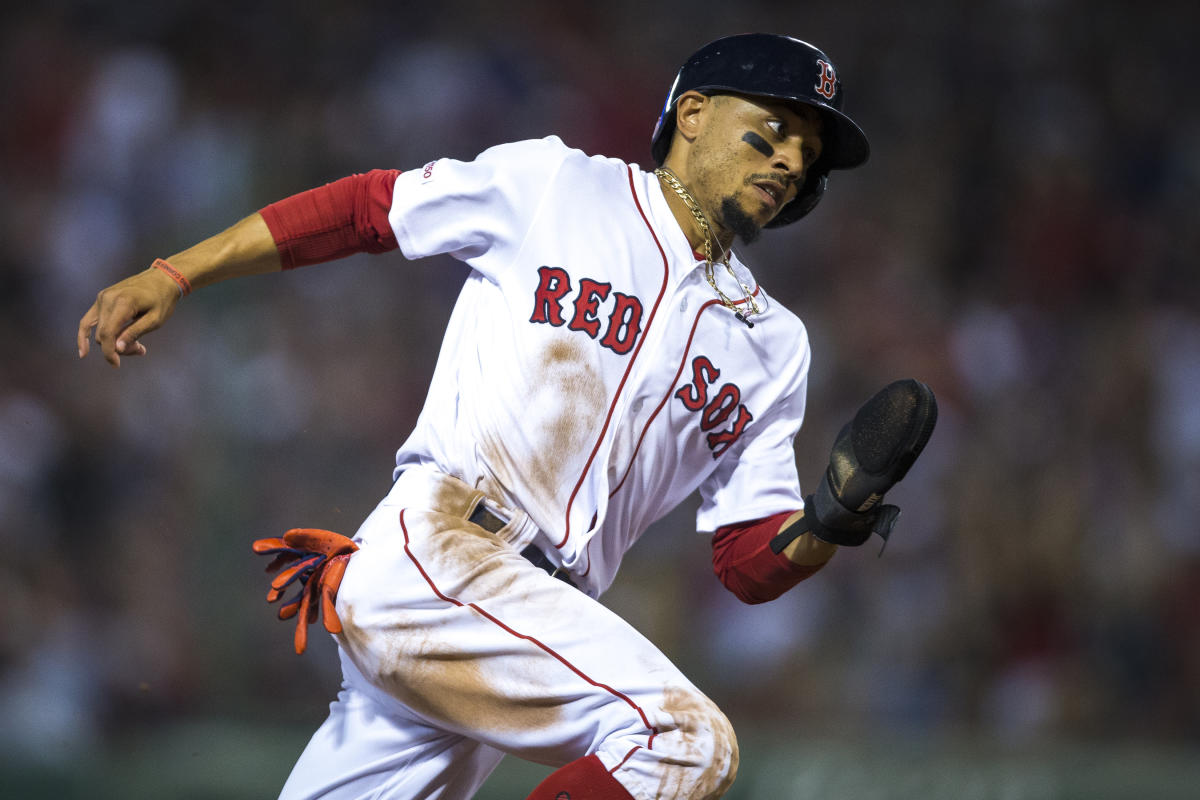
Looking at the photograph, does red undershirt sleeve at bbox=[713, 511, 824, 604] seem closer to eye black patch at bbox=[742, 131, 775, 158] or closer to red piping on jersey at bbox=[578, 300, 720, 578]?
red piping on jersey at bbox=[578, 300, 720, 578]

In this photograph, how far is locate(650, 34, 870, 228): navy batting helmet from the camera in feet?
8.42

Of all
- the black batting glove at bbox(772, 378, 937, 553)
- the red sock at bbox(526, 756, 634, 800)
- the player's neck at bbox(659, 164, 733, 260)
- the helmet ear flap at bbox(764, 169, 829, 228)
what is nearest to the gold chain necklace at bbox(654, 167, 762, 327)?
the player's neck at bbox(659, 164, 733, 260)

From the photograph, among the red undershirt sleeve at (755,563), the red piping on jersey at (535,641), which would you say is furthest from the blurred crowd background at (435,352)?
the red piping on jersey at (535,641)

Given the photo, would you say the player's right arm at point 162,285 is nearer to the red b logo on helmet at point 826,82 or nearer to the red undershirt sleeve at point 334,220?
the red undershirt sleeve at point 334,220

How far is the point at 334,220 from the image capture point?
2488 millimetres

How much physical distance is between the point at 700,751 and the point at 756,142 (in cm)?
125

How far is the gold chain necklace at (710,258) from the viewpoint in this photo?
2.59m

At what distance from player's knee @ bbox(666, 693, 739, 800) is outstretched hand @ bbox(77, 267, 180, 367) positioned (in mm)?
1105

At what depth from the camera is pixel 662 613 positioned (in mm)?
5371

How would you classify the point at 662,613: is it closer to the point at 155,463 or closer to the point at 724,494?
the point at 155,463

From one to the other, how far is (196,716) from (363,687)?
2675 millimetres

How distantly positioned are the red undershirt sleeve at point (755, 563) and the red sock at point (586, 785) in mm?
711

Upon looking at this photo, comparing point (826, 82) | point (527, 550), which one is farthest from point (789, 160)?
point (527, 550)

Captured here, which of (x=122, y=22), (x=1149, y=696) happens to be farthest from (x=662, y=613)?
(x=122, y=22)
